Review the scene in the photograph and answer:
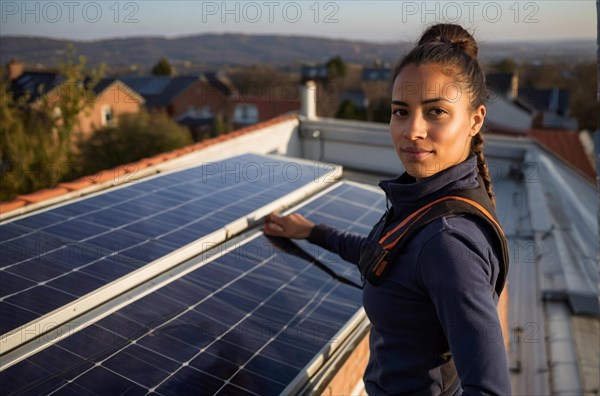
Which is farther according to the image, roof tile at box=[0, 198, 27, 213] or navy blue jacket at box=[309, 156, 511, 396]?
roof tile at box=[0, 198, 27, 213]

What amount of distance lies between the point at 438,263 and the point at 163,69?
5269 cm

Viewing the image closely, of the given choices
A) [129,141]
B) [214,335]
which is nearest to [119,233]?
[214,335]

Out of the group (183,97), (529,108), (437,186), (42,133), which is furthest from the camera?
(529,108)

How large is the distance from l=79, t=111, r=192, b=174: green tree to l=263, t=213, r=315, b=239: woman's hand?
2499 centimetres

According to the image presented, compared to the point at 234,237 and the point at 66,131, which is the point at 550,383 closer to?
the point at 234,237

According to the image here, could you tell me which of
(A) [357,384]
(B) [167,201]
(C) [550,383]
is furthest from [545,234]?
(B) [167,201]

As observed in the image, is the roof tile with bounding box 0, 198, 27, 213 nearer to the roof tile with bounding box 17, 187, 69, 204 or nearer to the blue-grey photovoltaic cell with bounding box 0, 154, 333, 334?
the roof tile with bounding box 17, 187, 69, 204

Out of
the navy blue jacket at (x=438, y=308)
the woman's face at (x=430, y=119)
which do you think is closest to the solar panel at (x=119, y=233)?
the navy blue jacket at (x=438, y=308)

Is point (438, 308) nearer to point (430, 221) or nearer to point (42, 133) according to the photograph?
point (430, 221)

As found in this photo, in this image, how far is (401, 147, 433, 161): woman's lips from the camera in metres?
2.17

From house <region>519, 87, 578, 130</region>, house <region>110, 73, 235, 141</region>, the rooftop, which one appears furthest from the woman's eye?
house <region>519, 87, 578, 130</region>

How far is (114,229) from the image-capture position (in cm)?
417

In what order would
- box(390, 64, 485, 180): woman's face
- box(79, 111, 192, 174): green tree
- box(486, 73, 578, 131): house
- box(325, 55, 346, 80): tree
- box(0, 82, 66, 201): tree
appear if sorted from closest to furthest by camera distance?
box(390, 64, 485, 180): woman's face, box(0, 82, 66, 201): tree, box(79, 111, 192, 174): green tree, box(486, 73, 578, 131): house, box(325, 55, 346, 80): tree

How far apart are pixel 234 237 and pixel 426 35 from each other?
8.17ft
